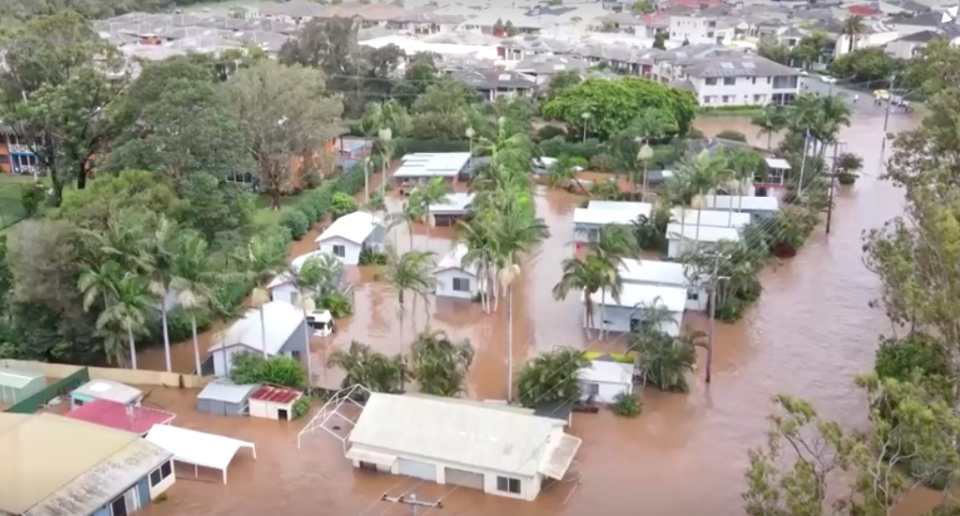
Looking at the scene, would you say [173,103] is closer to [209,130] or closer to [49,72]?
[209,130]

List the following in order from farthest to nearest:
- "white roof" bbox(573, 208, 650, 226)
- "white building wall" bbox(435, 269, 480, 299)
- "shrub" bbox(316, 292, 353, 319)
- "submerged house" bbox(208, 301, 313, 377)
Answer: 1. "white roof" bbox(573, 208, 650, 226)
2. "white building wall" bbox(435, 269, 480, 299)
3. "shrub" bbox(316, 292, 353, 319)
4. "submerged house" bbox(208, 301, 313, 377)

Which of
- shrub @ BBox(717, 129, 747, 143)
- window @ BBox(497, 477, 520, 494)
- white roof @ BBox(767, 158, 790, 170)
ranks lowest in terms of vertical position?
window @ BBox(497, 477, 520, 494)

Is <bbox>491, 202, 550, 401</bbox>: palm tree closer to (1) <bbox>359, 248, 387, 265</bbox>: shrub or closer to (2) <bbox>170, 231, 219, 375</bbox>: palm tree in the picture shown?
(2) <bbox>170, 231, 219, 375</bbox>: palm tree

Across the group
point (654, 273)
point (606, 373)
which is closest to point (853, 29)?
point (654, 273)

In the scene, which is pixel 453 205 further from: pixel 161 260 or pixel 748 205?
pixel 161 260

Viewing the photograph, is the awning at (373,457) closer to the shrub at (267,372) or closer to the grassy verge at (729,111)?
the shrub at (267,372)

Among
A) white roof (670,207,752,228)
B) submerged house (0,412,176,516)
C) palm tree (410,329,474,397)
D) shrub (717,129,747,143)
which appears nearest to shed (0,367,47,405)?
submerged house (0,412,176,516)
